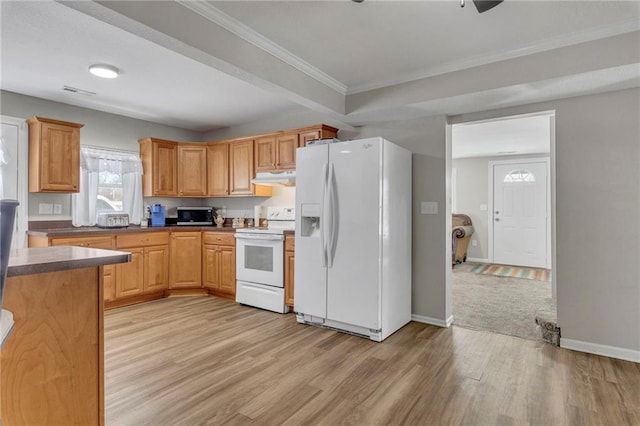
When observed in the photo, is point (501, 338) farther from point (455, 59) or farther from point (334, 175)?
point (455, 59)

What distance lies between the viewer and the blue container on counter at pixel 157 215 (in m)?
4.79

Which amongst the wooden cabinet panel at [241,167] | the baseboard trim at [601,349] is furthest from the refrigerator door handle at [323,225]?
the baseboard trim at [601,349]

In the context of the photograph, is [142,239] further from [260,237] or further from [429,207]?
[429,207]

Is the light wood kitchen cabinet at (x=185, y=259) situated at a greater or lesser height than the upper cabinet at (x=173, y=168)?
lesser

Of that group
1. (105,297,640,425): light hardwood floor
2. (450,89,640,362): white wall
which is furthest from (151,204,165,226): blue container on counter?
(450,89,640,362): white wall

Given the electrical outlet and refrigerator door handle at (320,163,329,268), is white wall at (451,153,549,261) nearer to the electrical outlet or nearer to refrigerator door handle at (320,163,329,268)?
refrigerator door handle at (320,163,329,268)

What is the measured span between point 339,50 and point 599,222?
99.8 inches

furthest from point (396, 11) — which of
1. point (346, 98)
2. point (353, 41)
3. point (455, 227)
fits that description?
point (455, 227)

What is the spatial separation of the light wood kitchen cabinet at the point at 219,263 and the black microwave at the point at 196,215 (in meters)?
0.62

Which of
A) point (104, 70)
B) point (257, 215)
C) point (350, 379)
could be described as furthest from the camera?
point (257, 215)

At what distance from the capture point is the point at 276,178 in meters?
4.23

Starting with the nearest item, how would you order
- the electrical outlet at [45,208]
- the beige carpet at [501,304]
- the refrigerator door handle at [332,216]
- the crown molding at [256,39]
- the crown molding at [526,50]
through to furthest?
the crown molding at [256,39] < the crown molding at [526,50] < the refrigerator door handle at [332,216] < the beige carpet at [501,304] < the electrical outlet at [45,208]

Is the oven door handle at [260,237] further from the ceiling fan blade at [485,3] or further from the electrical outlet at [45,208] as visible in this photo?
the ceiling fan blade at [485,3]

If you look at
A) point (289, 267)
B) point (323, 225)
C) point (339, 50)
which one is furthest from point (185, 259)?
point (339, 50)
